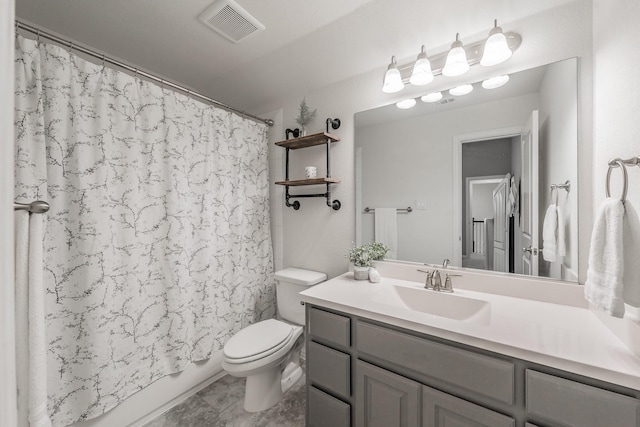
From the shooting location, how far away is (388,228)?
1.75 m

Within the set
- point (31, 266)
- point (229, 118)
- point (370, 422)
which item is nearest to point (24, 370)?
point (31, 266)

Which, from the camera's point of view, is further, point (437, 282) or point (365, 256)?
point (365, 256)

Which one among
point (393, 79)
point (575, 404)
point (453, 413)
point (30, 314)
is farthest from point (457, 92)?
point (30, 314)

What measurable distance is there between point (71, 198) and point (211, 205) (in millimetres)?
745

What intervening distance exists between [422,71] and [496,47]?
0.35m

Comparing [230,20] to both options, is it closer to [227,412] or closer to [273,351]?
[273,351]

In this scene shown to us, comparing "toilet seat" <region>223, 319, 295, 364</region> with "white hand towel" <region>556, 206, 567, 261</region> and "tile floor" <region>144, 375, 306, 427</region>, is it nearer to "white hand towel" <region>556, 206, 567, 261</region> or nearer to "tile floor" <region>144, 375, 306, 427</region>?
"tile floor" <region>144, 375, 306, 427</region>

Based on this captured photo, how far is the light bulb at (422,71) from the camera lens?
1.46 meters

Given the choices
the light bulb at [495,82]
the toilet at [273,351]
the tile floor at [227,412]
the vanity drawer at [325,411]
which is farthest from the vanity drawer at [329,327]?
the light bulb at [495,82]

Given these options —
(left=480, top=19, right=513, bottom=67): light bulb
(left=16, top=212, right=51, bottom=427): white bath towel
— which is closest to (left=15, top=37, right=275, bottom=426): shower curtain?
(left=16, top=212, right=51, bottom=427): white bath towel

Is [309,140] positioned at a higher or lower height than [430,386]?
higher

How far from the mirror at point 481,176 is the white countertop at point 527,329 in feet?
0.72

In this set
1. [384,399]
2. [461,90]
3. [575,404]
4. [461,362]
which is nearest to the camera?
[575,404]

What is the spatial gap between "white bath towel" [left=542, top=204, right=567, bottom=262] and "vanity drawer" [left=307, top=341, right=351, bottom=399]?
44.0 inches
